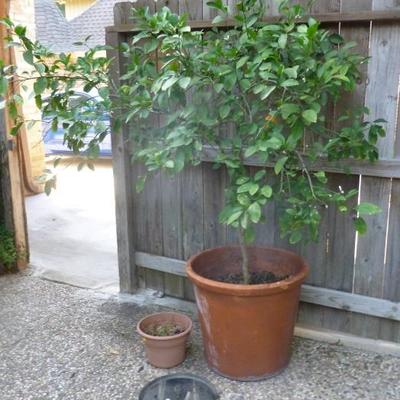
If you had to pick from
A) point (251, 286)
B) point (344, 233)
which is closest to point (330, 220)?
point (344, 233)

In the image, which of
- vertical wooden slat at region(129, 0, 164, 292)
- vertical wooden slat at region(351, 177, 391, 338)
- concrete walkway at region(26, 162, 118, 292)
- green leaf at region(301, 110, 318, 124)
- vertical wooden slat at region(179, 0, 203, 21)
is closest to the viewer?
green leaf at region(301, 110, 318, 124)

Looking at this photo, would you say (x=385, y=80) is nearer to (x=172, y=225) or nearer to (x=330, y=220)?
(x=330, y=220)

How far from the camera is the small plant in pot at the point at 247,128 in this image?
1965 mm

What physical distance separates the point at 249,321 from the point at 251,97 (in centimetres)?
106

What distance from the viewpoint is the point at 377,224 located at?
2.45 meters

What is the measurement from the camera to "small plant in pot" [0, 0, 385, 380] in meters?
1.96

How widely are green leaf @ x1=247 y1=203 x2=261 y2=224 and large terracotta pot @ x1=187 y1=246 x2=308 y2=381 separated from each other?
44 cm

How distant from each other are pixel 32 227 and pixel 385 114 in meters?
3.71

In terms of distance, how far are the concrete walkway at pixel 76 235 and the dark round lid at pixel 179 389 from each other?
1208 millimetres

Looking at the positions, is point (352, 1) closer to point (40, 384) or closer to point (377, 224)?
point (377, 224)

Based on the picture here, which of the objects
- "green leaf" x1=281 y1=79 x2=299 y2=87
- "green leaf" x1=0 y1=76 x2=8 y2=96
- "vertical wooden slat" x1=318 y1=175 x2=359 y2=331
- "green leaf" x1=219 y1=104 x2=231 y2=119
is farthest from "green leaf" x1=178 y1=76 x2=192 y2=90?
"vertical wooden slat" x1=318 y1=175 x2=359 y2=331

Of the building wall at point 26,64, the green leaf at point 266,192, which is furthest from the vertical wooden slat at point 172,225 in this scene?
the building wall at point 26,64

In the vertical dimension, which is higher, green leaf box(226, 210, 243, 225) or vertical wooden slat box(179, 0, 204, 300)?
green leaf box(226, 210, 243, 225)

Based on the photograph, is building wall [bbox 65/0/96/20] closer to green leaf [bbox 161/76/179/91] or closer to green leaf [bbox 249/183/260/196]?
green leaf [bbox 161/76/179/91]
